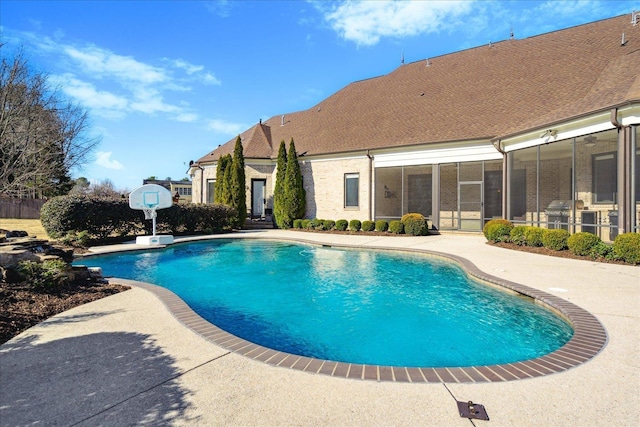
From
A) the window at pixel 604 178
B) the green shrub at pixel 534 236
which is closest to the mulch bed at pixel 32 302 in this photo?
the green shrub at pixel 534 236

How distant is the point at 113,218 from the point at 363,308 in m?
13.4

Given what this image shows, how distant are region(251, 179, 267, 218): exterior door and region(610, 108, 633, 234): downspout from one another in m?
19.4

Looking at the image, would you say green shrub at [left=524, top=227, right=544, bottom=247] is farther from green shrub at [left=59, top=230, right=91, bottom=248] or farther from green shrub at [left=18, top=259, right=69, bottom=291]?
green shrub at [left=59, top=230, right=91, bottom=248]

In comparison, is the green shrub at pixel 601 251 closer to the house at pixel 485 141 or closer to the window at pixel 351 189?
the house at pixel 485 141

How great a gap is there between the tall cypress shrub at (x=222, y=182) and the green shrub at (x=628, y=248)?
1878 centimetres

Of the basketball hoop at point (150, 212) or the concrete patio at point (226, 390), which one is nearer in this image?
the concrete patio at point (226, 390)

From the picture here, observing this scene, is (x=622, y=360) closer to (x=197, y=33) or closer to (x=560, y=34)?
(x=197, y=33)

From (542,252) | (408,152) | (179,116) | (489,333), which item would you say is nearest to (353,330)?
(489,333)

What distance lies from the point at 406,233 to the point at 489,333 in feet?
40.3

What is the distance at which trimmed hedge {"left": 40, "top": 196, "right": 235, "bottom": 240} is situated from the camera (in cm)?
1356

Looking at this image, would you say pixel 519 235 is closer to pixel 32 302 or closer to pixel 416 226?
pixel 416 226

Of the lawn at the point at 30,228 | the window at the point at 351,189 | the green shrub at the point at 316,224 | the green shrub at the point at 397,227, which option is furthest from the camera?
the window at the point at 351,189

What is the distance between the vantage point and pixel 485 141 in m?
16.4

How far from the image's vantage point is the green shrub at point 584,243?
1005 cm
